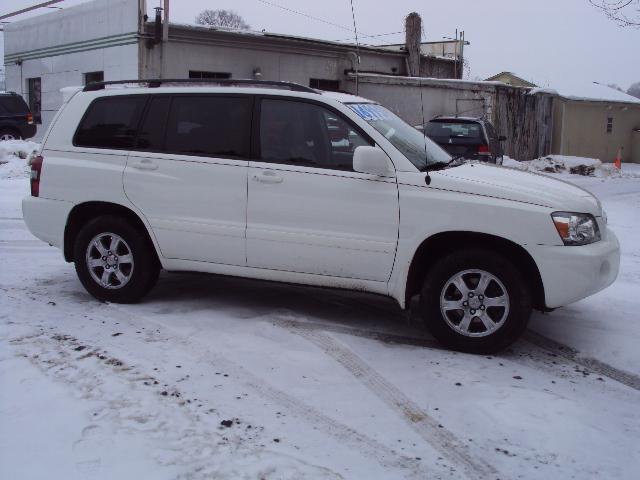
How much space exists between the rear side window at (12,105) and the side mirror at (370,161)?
1862cm

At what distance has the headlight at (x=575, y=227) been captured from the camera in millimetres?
4594

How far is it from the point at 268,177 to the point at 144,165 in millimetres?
1106

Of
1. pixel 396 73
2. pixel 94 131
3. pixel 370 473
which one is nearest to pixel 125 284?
pixel 94 131

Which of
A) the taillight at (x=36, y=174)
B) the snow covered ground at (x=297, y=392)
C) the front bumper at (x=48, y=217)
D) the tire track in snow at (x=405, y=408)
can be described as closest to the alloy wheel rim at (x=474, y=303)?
the snow covered ground at (x=297, y=392)

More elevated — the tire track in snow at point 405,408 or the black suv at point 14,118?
the black suv at point 14,118

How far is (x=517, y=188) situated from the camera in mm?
4754

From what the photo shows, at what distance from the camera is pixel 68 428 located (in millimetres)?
3521

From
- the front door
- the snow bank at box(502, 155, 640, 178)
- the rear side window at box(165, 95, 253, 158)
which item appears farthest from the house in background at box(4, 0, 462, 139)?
the front door

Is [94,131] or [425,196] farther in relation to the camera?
[94,131]

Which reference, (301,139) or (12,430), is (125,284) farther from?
(12,430)

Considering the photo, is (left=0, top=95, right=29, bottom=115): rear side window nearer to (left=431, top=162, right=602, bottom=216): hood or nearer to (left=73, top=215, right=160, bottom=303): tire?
(left=73, top=215, right=160, bottom=303): tire

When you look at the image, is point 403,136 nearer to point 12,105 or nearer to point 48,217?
point 48,217

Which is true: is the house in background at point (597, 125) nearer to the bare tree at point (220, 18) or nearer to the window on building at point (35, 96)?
the window on building at point (35, 96)

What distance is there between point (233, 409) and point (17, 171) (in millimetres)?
12564
